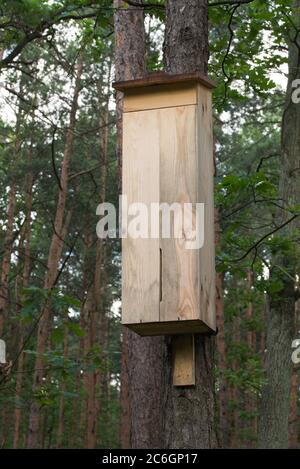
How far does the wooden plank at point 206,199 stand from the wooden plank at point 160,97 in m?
0.05

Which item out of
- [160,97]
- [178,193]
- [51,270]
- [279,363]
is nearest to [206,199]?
[178,193]

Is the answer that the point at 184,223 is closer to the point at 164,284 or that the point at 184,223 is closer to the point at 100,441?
the point at 164,284

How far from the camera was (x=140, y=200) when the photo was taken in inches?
131

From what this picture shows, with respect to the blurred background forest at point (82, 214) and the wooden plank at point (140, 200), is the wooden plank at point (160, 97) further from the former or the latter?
the blurred background forest at point (82, 214)

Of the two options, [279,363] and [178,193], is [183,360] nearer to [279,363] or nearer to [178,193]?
[178,193]

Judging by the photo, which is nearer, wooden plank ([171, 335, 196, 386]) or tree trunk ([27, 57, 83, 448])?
A: wooden plank ([171, 335, 196, 386])

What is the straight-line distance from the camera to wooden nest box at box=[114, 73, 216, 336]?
3154mm

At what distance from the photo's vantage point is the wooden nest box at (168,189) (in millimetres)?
3154

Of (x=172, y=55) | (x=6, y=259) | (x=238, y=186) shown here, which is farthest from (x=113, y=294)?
(x=172, y=55)

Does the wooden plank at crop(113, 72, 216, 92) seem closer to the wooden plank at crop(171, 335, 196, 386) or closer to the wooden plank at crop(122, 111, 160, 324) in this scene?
the wooden plank at crop(122, 111, 160, 324)

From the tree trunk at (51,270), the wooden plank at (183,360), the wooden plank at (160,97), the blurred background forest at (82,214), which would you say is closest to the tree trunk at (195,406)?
the wooden plank at (183,360)

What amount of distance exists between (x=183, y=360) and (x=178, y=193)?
26.7 inches

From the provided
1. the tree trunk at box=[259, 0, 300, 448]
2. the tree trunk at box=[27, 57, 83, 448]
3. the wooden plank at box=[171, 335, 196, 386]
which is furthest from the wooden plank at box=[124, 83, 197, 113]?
the tree trunk at box=[27, 57, 83, 448]

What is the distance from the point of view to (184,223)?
323 centimetres
